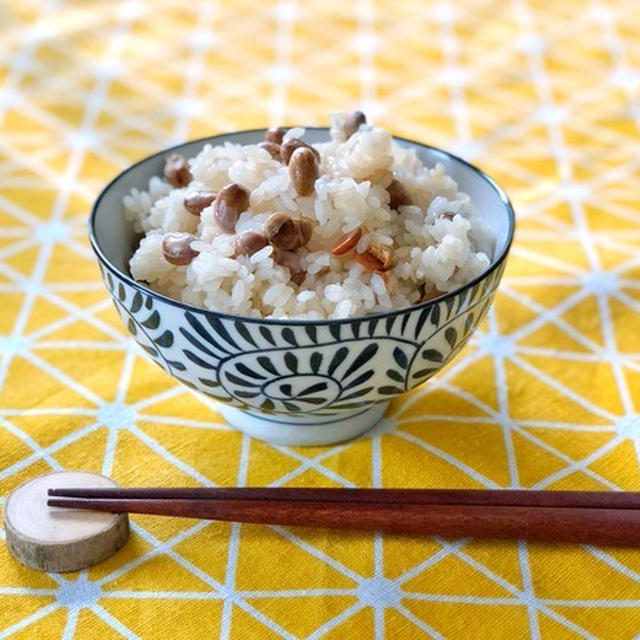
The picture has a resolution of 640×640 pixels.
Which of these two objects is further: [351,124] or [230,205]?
[351,124]

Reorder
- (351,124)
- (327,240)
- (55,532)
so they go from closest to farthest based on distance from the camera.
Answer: (55,532) < (327,240) < (351,124)

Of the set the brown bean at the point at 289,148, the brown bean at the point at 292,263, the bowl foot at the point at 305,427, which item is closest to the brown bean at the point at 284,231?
the brown bean at the point at 292,263

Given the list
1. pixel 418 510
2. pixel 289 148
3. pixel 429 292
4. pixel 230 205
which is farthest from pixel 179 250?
pixel 418 510

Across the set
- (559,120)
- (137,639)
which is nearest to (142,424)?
(137,639)

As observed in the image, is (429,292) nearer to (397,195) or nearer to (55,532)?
(397,195)

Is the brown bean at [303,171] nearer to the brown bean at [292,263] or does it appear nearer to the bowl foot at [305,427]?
the brown bean at [292,263]

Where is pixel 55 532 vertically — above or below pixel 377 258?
below
